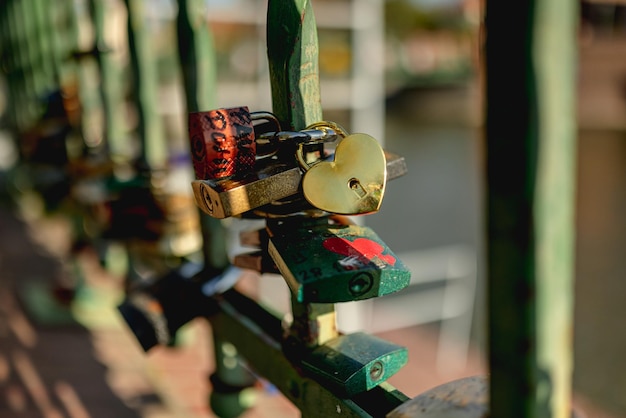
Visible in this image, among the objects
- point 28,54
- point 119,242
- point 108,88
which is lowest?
point 119,242

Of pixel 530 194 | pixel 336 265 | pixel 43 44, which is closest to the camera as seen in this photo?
pixel 530 194

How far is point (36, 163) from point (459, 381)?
1.19 metres

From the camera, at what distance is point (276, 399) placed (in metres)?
1.09

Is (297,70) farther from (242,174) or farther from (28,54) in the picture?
(28,54)

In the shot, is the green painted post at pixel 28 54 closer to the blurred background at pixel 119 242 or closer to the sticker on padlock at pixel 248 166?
the blurred background at pixel 119 242

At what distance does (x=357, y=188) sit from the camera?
0.40m

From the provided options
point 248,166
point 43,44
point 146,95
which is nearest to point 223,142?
point 248,166

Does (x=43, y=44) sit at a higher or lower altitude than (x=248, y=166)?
higher

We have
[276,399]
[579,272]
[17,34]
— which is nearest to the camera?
[276,399]

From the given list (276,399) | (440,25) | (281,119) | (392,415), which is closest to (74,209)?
(276,399)

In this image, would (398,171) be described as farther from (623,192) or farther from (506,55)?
(623,192)

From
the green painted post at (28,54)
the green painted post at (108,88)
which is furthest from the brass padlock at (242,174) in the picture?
the green painted post at (28,54)

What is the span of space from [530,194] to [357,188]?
6.2 inches

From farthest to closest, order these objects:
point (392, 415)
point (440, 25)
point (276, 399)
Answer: point (440, 25) < point (276, 399) < point (392, 415)
